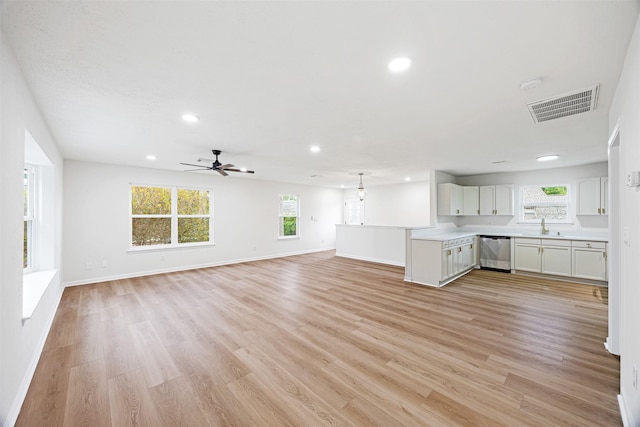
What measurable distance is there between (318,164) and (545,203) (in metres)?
5.41

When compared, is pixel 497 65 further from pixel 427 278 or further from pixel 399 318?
pixel 427 278

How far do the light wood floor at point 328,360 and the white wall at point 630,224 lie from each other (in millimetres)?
361

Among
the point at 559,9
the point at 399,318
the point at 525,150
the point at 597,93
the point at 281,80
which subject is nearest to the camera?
the point at 559,9

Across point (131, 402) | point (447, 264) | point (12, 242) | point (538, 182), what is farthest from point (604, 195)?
point (12, 242)

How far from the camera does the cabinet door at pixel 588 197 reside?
5.30 m

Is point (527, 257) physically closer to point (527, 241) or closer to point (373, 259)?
point (527, 241)

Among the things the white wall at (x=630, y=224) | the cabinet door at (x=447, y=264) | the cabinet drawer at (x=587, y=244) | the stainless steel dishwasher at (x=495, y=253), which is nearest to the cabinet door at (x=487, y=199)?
the stainless steel dishwasher at (x=495, y=253)

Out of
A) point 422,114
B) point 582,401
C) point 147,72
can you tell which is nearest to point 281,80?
point 147,72

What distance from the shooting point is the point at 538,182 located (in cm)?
610

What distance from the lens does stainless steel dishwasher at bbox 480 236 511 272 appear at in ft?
19.3

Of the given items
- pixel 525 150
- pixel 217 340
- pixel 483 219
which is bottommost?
pixel 217 340

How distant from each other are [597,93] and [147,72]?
12.5 ft

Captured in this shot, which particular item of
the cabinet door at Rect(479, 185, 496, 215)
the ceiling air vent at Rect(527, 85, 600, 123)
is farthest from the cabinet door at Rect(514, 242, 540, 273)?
the ceiling air vent at Rect(527, 85, 600, 123)

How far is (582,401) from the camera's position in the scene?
1.90 meters
